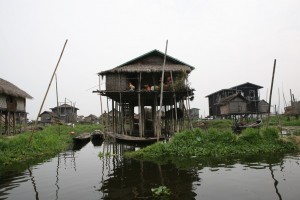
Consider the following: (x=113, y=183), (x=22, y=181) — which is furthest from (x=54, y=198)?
(x=22, y=181)

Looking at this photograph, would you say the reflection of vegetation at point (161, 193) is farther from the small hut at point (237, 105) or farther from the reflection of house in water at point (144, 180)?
the small hut at point (237, 105)

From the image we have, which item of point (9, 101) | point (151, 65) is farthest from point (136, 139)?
point (9, 101)

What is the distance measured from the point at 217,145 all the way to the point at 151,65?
356 inches

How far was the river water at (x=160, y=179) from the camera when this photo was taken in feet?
24.9

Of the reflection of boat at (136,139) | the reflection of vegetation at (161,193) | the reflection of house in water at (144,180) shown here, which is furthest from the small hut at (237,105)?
the reflection of vegetation at (161,193)

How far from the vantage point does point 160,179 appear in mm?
9234

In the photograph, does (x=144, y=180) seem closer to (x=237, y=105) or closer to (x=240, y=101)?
(x=237, y=105)

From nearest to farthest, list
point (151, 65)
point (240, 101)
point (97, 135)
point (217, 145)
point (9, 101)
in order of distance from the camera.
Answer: point (217, 145)
point (151, 65)
point (9, 101)
point (97, 135)
point (240, 101)

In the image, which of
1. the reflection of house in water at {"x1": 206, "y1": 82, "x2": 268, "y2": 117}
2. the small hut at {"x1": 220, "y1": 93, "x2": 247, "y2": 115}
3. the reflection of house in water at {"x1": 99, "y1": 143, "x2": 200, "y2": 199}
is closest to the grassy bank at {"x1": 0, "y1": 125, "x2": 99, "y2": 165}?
the reflection of house in water at {"x1": 99, "y1": 143, "x2": 200, "y2": 199}

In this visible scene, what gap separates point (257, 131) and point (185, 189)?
888 cm

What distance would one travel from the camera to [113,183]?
29.7ft

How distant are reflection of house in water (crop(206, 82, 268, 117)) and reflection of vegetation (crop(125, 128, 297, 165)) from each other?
20.6 metres

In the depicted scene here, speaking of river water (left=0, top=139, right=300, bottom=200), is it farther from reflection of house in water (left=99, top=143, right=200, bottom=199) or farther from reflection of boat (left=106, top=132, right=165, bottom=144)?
reflection of boat (left=106, top=132, right=165, bottom=144)

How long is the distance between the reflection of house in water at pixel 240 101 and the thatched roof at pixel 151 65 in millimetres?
16979
